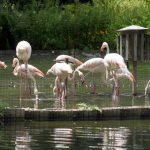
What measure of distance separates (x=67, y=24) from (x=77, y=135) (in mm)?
23199

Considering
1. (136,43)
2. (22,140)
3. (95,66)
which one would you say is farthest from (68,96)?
(22,140)

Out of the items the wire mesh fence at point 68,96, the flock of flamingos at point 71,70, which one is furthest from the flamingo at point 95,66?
the wire mesh fence at point 68,96

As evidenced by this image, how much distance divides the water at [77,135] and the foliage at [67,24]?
2091 cm

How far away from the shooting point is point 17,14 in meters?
33.5

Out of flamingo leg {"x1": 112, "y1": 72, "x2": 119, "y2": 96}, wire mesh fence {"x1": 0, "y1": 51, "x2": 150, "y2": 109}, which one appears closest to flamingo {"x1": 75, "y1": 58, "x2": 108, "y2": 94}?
wire mesh fence {"x1": 0, "y1": 51, "x2": 150, "y2": 109}

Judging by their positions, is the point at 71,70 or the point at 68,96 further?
the point at 68,96

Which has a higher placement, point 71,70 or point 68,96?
point 71,70

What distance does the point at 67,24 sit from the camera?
3362 cm

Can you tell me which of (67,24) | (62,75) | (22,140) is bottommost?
(22,140)

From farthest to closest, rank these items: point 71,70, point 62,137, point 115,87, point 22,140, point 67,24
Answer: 1. point 67,24
2. point 115,87
3. point 71,70
4. point 62,137
5. point 22,140

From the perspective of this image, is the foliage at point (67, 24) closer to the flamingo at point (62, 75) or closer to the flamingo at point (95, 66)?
the flamingo at point (95, 66)

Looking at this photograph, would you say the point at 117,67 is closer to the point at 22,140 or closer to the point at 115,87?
the point at 115,87

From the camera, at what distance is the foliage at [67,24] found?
33062mm

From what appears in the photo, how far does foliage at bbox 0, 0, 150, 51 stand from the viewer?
1302 inches
